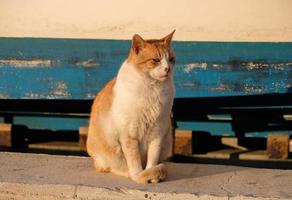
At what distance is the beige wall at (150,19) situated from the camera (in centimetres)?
386

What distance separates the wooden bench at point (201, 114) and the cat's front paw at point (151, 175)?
5.35 ft

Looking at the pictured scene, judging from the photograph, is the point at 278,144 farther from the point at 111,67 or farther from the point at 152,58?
the point at 152,58

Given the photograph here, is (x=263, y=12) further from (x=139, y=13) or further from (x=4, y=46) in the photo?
(x=4, y=46)

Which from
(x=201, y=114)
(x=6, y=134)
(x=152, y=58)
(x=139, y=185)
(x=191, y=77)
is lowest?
(x=6, y=134)

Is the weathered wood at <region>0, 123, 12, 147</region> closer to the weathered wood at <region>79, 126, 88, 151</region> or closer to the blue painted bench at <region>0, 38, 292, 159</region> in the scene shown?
the blue painted bench at <region>0, 38, 292, 159</region>

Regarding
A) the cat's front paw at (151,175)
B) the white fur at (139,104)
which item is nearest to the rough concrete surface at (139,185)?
the cat's front paw at (151,175)

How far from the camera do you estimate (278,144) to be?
12.7 feet

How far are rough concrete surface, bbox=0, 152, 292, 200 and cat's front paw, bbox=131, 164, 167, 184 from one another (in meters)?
0.03

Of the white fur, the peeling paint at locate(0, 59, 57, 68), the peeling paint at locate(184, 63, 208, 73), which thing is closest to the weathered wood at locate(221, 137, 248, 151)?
the peeling paint at locate(184, 63, 208, 73)

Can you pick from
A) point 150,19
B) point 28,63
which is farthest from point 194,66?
point 28,63

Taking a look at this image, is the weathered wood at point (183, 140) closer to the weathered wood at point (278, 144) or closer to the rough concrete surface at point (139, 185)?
the weathered wood at point (278, 144)

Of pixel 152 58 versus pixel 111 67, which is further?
pixel 111 67

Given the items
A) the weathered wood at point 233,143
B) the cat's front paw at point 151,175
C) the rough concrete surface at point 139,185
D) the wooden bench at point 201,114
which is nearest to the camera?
the rough concrete surface at point 139,185

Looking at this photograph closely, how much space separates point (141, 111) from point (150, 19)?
5.98 feet
